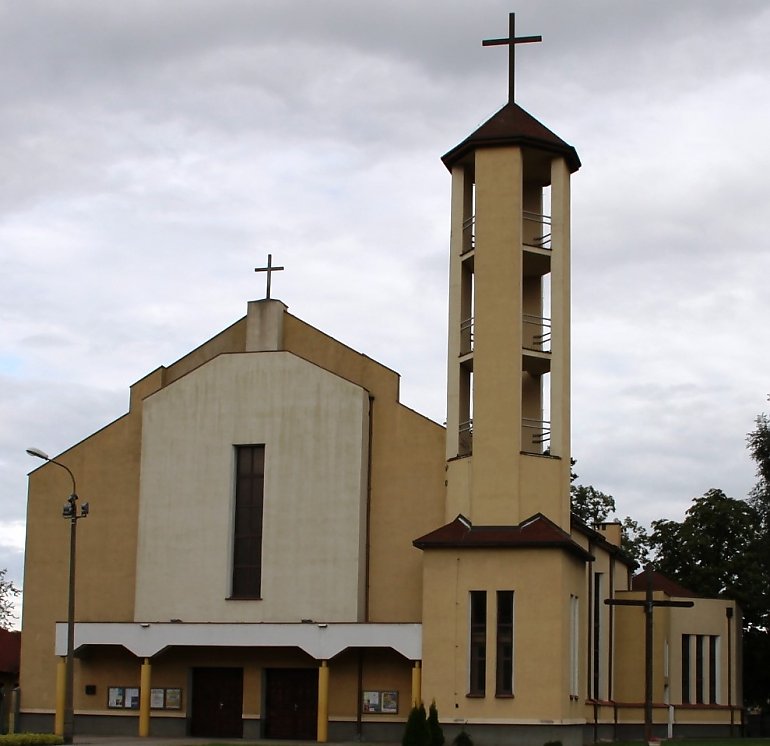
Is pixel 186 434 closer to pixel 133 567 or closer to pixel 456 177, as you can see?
pixel 133 567

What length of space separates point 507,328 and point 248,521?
33.6ft

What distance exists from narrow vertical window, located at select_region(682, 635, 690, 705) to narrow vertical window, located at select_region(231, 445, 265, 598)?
19451mm

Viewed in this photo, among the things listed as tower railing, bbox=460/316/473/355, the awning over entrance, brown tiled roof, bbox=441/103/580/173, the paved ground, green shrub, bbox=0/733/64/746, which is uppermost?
brown tiled roof, bbox=441/103/580/173

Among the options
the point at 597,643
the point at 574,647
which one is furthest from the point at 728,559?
the point at 574,647

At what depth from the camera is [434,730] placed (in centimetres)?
3634

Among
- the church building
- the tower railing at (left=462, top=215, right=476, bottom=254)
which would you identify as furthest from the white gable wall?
the tower railing at (left=462, top=215, right=476, bottom=254)

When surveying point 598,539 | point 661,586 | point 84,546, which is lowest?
point 661,586

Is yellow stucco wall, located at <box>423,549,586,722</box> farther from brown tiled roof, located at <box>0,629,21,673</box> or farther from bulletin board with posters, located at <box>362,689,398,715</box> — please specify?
brown tiled roof, located at <box>0,629,21,673</box>

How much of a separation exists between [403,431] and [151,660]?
420 inches

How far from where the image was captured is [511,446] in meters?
41.0

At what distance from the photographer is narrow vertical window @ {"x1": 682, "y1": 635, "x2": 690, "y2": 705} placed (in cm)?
5420

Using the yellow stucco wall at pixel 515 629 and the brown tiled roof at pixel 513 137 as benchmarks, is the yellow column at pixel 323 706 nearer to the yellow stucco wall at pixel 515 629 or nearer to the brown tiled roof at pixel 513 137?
the yellow stucco wall at pixel 515 629

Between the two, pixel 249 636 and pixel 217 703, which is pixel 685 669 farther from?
pixel 249 636

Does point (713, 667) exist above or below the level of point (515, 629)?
below
